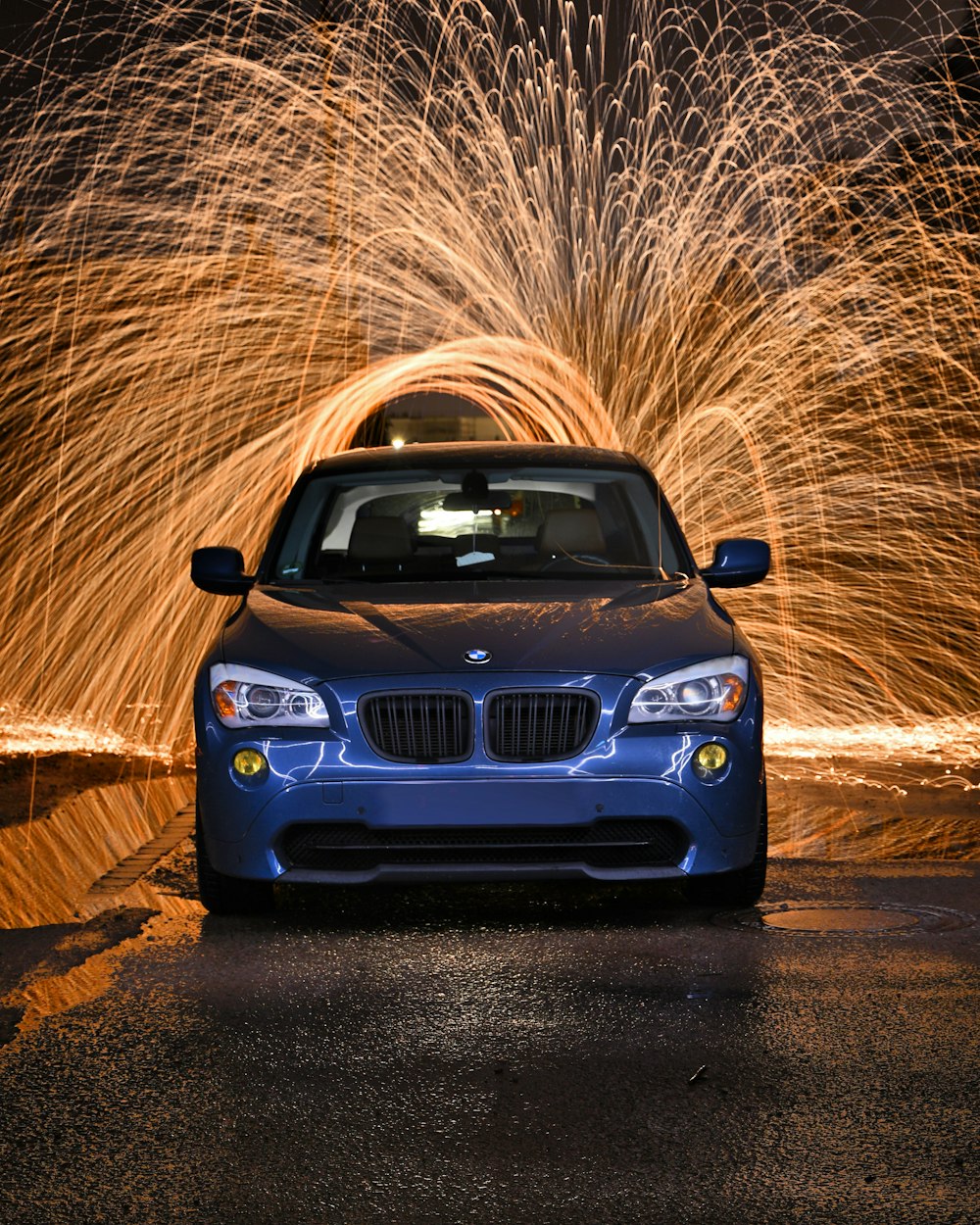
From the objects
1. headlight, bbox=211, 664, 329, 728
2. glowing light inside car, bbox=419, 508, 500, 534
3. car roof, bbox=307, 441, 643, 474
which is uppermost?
car roof, bbox=307, 441, 643, 474

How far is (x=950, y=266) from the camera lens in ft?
54.7

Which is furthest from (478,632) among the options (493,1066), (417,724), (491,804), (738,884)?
(493,1066)

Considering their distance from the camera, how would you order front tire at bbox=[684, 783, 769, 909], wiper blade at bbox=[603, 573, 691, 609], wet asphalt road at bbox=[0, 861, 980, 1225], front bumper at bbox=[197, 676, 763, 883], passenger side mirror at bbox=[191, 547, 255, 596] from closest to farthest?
1. wet asphalt road at bbox=[0, 861, 980, 1225]
2. front bumper at bbox=[197, 676, 763, 883]
3. front tire at bbox=[684, 783, 769, 909]
4. wiper blade at bbox=[603, 573, 691, 609]
5. passenger side mirror at bbox=[191, 547, 255, 596]

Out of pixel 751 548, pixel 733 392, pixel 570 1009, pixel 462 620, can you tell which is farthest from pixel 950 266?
pixel 570 1009

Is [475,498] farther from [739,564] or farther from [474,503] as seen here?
[739,564]

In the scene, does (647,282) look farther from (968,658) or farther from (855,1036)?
(855,1036)

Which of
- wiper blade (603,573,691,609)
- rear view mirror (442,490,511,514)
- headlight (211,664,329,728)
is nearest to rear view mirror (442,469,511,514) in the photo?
rear view mirror (442,490,511,514)

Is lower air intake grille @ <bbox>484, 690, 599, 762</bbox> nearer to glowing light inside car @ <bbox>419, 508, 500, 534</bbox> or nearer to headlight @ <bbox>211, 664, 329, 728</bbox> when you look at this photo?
headlight @ <bbox>211, 664, 329, 728</bbox>

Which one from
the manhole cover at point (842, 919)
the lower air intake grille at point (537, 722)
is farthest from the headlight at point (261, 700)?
the manhole cover at point (842, 919)

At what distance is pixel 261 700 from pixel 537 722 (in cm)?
100

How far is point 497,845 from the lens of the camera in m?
6.21

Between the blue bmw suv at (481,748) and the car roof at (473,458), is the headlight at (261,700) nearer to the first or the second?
the blue bmw suv at (481,748)

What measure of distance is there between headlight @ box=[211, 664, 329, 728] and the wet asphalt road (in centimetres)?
77

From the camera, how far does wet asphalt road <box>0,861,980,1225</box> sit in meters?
3.85
